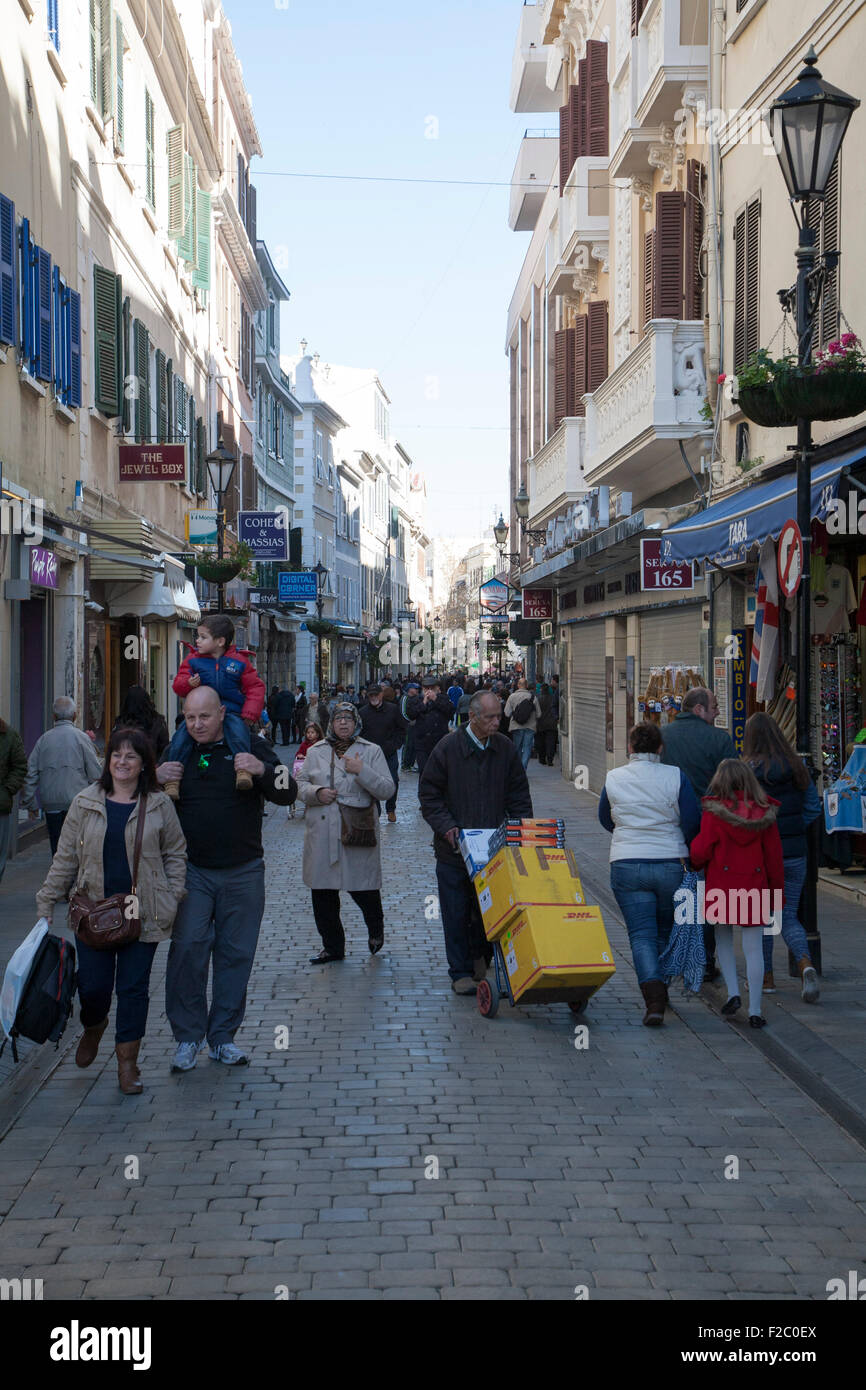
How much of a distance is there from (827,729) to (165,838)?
8002 mm

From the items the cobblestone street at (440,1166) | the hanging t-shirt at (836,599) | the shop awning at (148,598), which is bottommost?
the cobblestone street at (440,1166)

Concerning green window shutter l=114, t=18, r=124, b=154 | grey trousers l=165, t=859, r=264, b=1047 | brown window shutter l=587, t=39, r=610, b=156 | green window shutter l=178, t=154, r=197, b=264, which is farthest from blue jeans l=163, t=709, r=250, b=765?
green window shutter l=178, t=154, r=197, b=264

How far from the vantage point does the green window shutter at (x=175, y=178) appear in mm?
26109

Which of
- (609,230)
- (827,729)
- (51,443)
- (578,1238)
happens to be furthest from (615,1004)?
(609,230)

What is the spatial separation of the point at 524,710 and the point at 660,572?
702cm

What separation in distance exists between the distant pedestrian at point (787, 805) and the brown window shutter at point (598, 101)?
51.2 feet

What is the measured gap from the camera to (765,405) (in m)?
9.85

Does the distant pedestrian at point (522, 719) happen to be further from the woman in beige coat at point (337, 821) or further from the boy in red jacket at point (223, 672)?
the boy in red jacket at point (223, 672)

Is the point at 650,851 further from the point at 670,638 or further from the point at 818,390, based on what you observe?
the point at 670,638

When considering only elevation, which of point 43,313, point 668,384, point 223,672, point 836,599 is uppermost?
point 43,313

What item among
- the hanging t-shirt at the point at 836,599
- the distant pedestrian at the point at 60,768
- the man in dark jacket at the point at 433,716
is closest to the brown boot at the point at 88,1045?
the distant pedestrian at the point at 60,768

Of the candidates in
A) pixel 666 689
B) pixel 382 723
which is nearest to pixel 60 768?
pixel 382 723

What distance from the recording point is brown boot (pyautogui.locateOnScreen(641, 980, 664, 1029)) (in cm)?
821

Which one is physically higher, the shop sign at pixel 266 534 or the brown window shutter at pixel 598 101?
the brown window shutter at pixel 598 101
